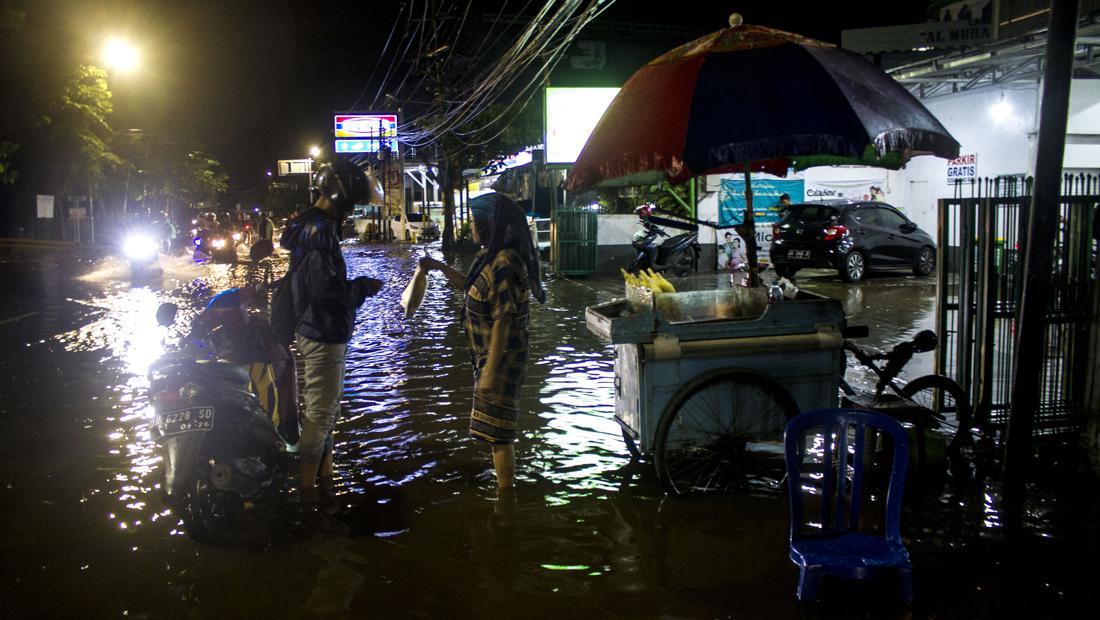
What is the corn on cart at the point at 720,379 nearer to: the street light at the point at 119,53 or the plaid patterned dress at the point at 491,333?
the plaid patterned dress at the point at 491,333

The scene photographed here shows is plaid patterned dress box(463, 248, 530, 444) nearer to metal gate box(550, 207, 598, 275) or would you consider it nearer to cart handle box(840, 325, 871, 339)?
cart handle box(840, 325, 871, 339)

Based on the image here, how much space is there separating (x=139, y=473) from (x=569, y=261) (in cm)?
1436

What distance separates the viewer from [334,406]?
504cm

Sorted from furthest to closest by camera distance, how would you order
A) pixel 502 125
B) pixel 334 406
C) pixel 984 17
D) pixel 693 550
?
pixel 502 125, pixel 984 17, pixel 334 406, pixel 693 550

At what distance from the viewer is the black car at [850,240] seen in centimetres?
1691

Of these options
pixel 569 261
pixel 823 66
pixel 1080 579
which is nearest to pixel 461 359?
pixel 823 66

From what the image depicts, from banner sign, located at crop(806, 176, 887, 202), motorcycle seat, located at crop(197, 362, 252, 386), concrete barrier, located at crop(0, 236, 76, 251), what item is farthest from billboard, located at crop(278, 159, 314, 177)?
motorcycle seat, located at crop(197, 362, 252, 386)

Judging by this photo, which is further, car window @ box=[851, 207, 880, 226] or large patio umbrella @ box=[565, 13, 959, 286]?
car window @ box=[851, 207, 880, 226]

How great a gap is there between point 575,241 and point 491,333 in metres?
14.7

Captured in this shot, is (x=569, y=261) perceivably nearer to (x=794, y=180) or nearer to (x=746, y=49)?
(x=794, y=180)

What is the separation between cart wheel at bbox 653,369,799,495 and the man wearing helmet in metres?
1.92

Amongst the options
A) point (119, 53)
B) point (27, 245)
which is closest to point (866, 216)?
point (119, 53)

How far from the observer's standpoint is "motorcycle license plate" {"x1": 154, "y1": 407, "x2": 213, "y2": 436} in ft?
14.5

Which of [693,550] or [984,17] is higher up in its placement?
[984,17]
